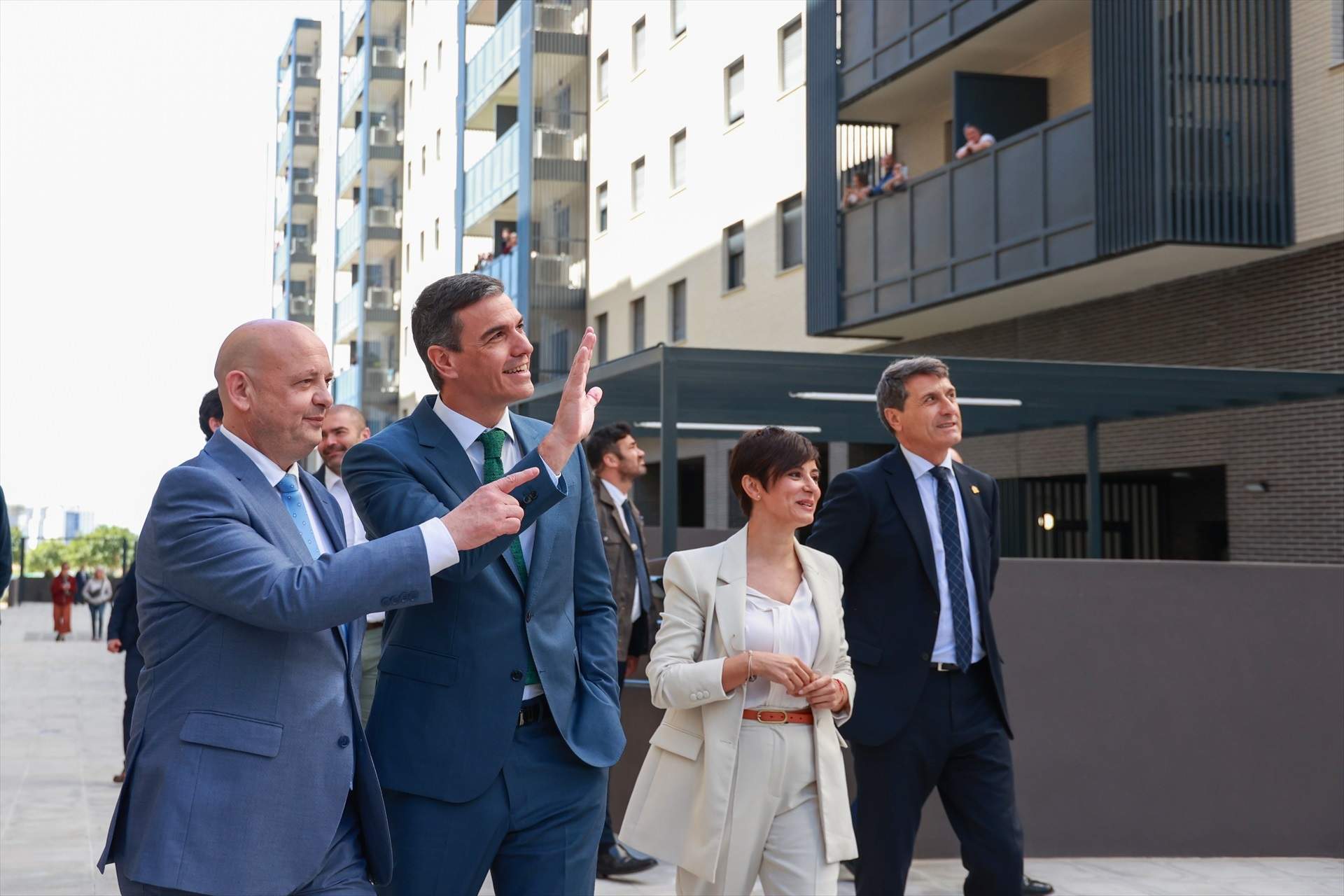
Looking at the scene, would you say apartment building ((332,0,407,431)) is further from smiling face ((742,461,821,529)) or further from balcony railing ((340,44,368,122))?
smiling face ((742,461,821,529))

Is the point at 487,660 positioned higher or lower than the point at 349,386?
lower

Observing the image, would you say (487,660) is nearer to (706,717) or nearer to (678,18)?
(706,717)

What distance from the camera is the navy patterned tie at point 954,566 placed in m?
5.59

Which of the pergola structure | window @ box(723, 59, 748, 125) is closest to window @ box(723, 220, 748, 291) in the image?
window @ box(723, 59, 748, 125)

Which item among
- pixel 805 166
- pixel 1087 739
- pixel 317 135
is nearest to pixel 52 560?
pixel 317 135

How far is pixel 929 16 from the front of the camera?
20.5 metres

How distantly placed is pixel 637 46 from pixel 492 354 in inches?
1227

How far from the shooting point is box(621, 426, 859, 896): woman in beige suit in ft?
15.6

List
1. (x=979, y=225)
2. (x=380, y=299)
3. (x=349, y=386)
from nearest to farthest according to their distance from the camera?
(x=979, y=225) → (x=380, y=299) → (x=349, y=386)

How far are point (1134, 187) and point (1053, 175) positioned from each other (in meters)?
1.66

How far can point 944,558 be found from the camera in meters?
5.75

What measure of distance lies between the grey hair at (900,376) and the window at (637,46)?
93.4ft

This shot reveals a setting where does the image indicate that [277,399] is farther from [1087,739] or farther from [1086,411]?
[1086,411]

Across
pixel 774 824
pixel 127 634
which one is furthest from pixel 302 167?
pixel 774 824
